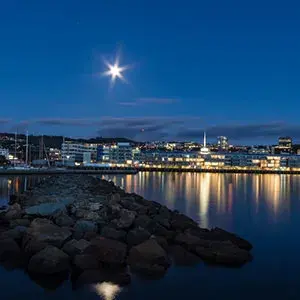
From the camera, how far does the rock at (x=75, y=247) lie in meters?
→ 10.5

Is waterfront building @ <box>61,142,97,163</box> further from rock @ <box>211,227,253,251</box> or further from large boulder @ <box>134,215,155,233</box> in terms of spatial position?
rock @ <box>211,227,253,251</box>

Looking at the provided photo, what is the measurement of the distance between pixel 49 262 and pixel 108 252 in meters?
1.43

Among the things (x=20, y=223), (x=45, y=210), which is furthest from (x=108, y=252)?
(x=45, y=210)

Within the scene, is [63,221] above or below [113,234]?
above

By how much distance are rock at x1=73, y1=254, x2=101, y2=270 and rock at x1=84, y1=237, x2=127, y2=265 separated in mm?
158

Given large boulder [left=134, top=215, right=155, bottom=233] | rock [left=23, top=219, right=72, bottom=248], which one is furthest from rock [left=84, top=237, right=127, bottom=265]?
large boulder [left=134, top=215, right=155, bottom=233]

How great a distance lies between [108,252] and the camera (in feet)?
33.9

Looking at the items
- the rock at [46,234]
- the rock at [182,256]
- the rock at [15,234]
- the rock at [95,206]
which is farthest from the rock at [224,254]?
the rock at [95,206]

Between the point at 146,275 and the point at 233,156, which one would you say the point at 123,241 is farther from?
the point at 233,156

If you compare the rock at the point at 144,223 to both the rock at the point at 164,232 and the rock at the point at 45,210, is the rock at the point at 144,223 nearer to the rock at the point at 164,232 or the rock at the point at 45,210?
the rock at the point at 164,232

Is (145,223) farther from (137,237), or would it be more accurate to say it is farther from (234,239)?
(234,239)

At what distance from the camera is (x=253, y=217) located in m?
22.2

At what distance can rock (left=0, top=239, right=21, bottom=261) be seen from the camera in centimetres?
1095


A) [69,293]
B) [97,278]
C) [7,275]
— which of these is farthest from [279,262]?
[7,275]
